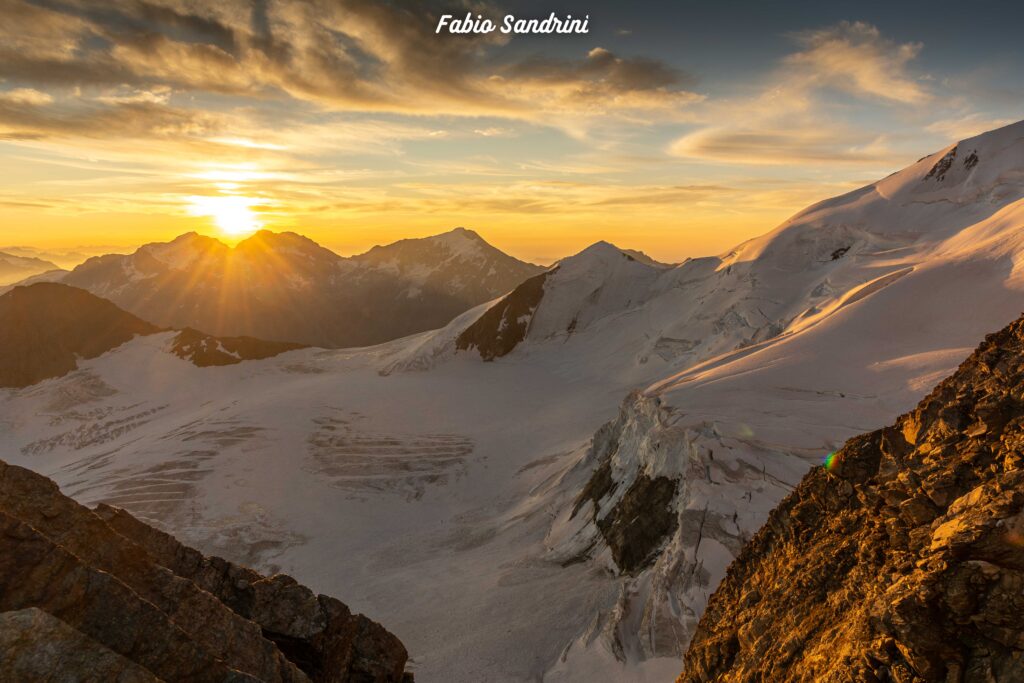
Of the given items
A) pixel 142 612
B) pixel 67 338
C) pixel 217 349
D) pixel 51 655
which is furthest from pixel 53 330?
pixel 51 655

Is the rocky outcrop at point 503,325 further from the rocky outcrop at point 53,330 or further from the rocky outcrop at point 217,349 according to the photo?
the rocky outcrop at point 53,330

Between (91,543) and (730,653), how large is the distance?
13.7 metres

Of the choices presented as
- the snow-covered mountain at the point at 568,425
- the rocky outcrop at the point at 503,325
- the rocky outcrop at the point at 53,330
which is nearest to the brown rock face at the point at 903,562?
the snow-covered mountain at the point at 568,425

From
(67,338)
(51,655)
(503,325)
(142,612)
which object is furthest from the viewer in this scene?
(67,338)

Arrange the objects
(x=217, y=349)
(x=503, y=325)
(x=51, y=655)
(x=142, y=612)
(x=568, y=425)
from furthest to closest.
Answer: (x=217, y=349), (x=503, y=325), (x=568, y=425), (x=142, y=612), (x=51, y=655)

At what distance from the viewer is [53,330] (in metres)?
106

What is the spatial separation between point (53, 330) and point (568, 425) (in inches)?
4150

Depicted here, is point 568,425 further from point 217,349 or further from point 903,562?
point 217,349

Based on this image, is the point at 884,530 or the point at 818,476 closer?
the point at 884,530

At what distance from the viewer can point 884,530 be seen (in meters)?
9.59

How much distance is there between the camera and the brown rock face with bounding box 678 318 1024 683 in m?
6.89

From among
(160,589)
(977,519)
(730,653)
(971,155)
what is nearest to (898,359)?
(730,653)

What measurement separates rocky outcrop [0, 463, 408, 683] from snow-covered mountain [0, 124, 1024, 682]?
11896 mm

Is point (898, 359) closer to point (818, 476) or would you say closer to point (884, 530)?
point (818, 476)
